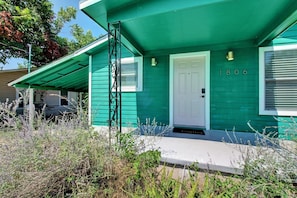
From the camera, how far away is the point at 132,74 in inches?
202

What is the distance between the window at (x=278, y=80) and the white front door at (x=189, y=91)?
4.52 ft

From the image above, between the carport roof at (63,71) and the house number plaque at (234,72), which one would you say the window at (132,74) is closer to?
the carport roof at (63,71)

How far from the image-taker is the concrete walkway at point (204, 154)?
7.50ft

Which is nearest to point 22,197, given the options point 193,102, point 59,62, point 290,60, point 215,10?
point 215,10

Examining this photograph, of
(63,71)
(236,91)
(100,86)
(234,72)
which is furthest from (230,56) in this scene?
(63,71)

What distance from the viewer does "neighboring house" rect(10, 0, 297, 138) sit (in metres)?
2.75

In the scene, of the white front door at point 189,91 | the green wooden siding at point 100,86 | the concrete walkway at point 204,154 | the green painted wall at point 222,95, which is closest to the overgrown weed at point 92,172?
the concrete walkway at point 204,154

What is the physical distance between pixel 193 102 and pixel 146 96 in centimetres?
138

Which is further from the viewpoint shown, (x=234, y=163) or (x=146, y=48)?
(x=146, y=48)

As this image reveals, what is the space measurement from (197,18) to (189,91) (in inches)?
84.6

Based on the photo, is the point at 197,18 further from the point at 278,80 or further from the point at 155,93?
the point at 278,80

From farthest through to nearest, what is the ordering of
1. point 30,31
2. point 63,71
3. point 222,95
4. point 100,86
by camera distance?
1. point 30,31
2. point 63,71
3. point 100,86
4. point 222,95

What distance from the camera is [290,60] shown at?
3725 mm

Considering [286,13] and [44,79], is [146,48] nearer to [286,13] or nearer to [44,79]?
[286,13]
